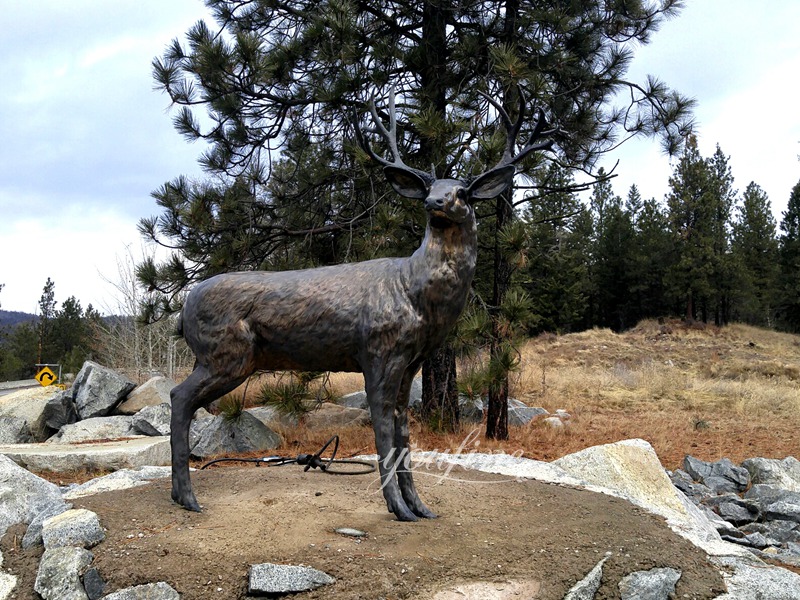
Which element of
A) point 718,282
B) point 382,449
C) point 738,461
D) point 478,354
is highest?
point 718,282

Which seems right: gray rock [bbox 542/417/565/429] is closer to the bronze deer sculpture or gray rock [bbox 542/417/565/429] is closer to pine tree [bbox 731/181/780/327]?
the bronze deer sculpture

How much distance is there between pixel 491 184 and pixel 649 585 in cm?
246

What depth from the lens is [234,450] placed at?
27.8 ft

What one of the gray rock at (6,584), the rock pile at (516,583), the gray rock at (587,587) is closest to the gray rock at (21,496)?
the rock pile at (516,583)

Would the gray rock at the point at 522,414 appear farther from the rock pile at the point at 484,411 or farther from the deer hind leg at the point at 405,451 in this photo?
the deer hind leg at the point at 405,451

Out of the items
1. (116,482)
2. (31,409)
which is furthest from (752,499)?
(31,409)

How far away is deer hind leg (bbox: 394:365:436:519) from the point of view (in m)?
4.27

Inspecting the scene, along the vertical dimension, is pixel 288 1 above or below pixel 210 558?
above

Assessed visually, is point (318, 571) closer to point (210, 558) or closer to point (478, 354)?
point (210, 558)

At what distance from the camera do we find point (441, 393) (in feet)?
28.5

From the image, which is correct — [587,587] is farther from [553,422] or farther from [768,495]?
[553,422]

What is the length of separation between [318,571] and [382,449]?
0.95m

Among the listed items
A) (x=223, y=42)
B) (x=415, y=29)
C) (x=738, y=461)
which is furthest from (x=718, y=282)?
(x=223, y=42)

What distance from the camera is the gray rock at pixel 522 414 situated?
10922 millimetres
